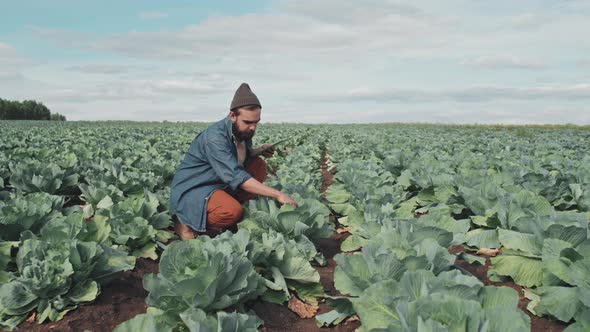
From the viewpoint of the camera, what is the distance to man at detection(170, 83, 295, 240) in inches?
180

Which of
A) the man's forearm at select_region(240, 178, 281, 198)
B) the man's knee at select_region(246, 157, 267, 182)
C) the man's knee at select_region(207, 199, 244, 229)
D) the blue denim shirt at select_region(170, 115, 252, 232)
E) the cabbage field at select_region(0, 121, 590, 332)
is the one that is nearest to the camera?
the cabbage field at select_region(0, 121, 590, 332)

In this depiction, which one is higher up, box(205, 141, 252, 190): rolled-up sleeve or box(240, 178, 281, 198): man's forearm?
box(205, 141, 252, 190): rolled-up sleeve

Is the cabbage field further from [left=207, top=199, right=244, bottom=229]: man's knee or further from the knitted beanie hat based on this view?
the knitted beanie hat

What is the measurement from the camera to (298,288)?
3723 mm

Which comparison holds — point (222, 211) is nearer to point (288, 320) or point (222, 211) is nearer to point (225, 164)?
point (225, 164)

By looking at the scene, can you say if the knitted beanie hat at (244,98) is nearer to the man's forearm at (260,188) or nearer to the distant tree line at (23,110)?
the man's forearm at (260,188)

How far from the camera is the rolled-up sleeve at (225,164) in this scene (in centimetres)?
449

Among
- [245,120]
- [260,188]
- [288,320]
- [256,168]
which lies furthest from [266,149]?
[288,320]

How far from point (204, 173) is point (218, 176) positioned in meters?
0.19

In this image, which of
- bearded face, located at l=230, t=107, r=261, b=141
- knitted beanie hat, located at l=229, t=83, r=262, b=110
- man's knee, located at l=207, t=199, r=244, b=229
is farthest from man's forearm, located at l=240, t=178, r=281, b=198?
knitted beanie hat, located at l=229, t=83, r=262, b=110

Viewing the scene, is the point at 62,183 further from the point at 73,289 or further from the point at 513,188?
the point at 513,188

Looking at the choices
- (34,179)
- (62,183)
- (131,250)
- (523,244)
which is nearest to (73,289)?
(131,250)

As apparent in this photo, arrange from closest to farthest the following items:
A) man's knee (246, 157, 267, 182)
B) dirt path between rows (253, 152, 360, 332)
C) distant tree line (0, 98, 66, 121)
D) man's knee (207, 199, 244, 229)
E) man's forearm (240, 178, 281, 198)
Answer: dirt path between rows (253, 152, 360, 332) < man's forearm (240, 178, 281, 198) < man's knee (207, 199, 244, 229) < man's knee (246, 157, 267, 182) < distant tree line (0, 98, 66, 121)

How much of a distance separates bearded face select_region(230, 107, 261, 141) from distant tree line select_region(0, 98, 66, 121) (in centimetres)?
8439
